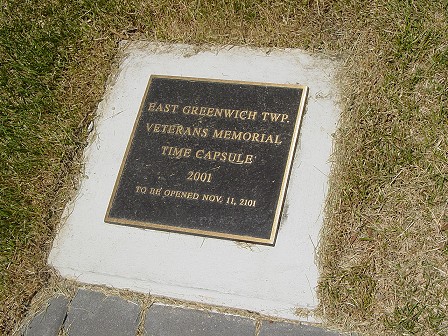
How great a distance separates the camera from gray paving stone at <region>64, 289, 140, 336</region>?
106 inches

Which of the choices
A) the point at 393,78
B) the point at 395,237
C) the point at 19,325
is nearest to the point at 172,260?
the point at 19,325

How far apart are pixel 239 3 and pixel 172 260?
1.39 metres

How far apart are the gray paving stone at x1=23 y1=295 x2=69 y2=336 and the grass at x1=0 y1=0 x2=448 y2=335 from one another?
10 centimetres

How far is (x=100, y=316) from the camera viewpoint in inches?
109

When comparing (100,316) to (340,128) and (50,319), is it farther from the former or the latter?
(340,128)

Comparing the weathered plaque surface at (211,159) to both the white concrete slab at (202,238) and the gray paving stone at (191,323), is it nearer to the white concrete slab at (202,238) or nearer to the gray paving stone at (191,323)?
the white concrete slab at (202,238)

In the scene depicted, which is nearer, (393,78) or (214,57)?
(393,78)

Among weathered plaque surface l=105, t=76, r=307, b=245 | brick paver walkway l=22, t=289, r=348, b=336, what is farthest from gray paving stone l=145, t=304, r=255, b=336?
weathered plaque surface l=105, t=76, r=307, b=245

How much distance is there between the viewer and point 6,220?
308 cm

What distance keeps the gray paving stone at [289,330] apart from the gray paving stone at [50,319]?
3.01ft

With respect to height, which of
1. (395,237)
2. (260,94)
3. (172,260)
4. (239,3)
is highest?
(239,3)

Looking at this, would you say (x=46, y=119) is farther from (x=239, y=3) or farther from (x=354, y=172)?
(x=354, y=172)

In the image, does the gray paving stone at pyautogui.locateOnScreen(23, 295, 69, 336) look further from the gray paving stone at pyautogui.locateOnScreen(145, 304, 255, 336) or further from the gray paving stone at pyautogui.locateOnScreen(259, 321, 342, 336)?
the gray paving stone at pyautogui.locateOnScreen(259, 321, 342, 336)

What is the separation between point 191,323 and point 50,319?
2.19 ft
